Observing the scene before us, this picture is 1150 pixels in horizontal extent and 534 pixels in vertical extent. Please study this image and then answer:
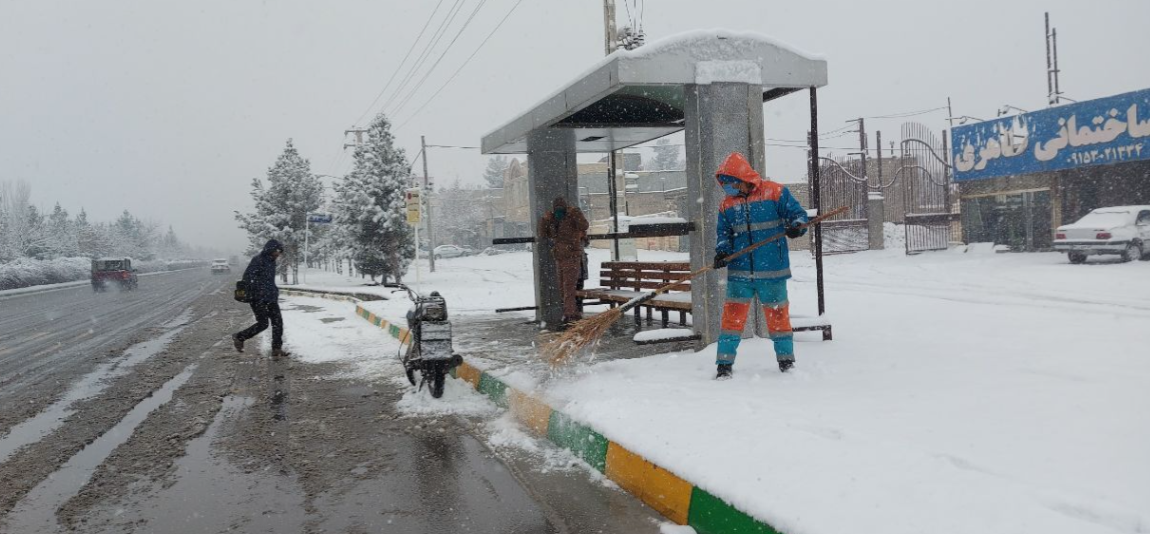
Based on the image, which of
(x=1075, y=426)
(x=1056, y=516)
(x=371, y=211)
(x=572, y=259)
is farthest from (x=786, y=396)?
(x=371, y=211)

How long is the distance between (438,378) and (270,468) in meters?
2.10

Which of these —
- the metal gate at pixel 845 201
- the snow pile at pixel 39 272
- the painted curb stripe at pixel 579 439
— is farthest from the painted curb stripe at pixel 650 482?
the snow pile at pixel 39 272

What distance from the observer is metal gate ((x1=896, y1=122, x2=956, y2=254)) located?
27.0 metres

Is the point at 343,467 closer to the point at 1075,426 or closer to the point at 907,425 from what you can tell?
the point at 907,425

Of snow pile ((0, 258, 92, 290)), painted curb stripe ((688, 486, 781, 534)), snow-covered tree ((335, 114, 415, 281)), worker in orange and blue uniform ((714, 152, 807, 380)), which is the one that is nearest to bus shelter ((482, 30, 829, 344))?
worker in orange and blue uniform ((714, 152, 807, 380))

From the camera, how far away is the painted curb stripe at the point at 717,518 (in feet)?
9.83

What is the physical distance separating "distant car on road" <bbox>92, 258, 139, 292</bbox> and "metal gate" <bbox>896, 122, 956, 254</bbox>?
3902cm

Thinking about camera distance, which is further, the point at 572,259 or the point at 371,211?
the point at 371,211

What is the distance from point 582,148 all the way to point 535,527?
9.11m

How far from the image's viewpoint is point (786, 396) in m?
4.91

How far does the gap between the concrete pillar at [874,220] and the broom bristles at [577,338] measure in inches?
1035

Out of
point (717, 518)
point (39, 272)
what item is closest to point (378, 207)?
point (717, 518)

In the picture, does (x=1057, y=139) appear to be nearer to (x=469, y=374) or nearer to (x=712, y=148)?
(x=712, y=148)

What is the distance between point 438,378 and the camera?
657 centimetres
